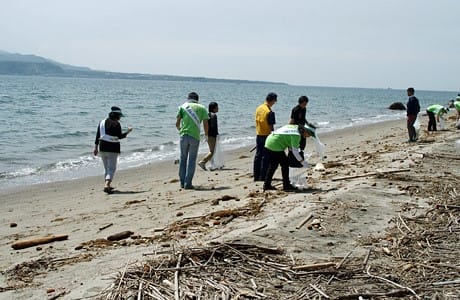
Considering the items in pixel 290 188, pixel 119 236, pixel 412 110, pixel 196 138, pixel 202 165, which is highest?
pixel 412 110

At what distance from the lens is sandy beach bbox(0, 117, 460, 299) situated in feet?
18.5

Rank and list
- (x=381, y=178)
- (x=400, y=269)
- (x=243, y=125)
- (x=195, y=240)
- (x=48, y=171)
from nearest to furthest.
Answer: (x=400, y=269) < (x=195, y=240) < (x=381, y=178) < (x=48, y=171) < (x=243, y=125)

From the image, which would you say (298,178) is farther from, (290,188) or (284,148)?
(284,148)

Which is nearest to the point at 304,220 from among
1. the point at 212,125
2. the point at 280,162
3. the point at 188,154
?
the point at 280,162

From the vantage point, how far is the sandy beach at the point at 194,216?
5.63 metres

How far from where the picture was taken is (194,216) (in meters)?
7.70

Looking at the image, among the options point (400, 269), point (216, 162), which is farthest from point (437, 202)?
point (216, 162)

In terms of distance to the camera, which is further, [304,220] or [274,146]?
[274,146]

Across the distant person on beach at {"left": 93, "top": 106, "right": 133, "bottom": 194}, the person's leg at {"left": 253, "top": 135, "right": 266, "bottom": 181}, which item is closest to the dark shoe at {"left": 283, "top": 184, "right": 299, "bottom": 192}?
the person's leg at {"left": 253, "top": 135, "right": 266, "bottom": 181}

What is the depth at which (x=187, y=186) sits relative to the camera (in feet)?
35.0

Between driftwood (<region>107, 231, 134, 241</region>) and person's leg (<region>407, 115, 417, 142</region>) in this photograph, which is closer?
driftwood (<region>107, 231, 134, 241</region>)

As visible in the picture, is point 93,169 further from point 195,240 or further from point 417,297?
point 417,297

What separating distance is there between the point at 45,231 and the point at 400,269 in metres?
5.17

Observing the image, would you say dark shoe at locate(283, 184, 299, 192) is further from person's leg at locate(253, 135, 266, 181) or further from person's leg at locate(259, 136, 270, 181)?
person's leg at locate(253, 135, 266, 181)
